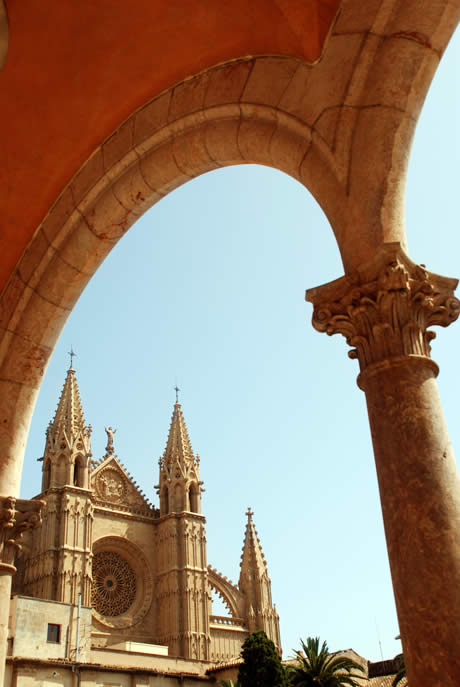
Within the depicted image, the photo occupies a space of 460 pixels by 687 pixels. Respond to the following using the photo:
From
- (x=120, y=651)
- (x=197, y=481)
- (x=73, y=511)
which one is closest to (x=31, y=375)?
(x=120, y=651)

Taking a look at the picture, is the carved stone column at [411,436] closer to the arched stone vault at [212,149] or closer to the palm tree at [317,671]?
the arched stone vault at [212,149]

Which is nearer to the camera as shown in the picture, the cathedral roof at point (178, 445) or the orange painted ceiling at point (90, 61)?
the orange painted ceiling at point (90, 61)

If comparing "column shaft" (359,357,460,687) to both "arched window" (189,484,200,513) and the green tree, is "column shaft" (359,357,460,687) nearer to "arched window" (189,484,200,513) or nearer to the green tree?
the green tree

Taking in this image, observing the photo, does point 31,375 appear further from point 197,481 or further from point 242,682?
point 197,481

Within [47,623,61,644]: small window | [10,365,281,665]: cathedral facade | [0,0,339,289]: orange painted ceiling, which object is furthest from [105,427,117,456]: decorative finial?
[0,0,339,289]: orange painted ceiling

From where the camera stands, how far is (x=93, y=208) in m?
4.68

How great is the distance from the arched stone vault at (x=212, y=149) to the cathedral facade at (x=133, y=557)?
2210 centimetres

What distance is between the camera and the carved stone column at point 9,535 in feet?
13.4

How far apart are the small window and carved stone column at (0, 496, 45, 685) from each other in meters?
18.8

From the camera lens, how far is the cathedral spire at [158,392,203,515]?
31.8m

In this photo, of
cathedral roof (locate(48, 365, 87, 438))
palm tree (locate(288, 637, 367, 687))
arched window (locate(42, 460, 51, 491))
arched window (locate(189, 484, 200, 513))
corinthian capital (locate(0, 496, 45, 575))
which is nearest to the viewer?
corinthian capital (locate(0, 496, 45, 575))

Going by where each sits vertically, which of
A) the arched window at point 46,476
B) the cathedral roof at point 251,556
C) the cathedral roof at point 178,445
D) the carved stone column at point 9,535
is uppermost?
the cathedral roof at point 178,445

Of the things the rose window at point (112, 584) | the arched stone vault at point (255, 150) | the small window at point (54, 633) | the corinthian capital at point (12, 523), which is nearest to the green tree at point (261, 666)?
the small window at point (54, 633)

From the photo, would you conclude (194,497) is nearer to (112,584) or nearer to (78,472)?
(112,584)
